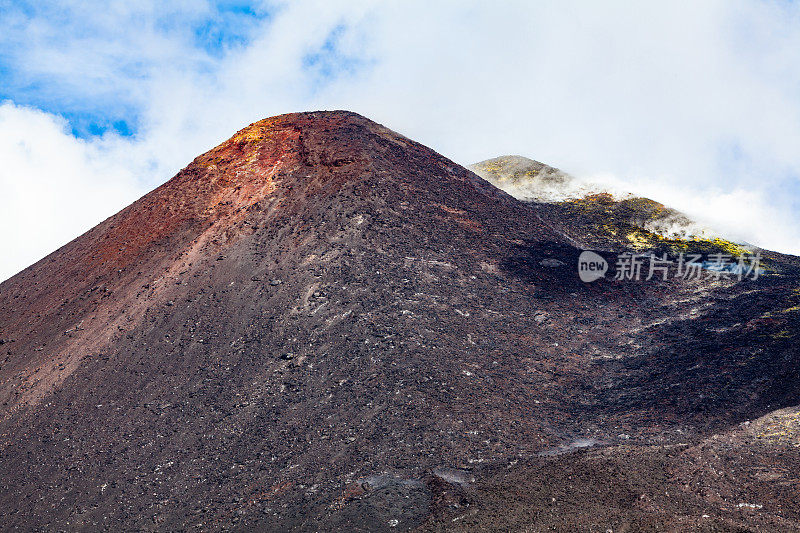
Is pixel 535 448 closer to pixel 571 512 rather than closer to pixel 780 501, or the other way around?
pixel 571 512

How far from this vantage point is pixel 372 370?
44.4ft

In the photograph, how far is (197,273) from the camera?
18531 millimetres

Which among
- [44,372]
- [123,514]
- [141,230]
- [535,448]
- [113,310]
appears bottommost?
[535,448]

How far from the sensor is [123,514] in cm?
1136

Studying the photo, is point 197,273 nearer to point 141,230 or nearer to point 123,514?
point 141,230

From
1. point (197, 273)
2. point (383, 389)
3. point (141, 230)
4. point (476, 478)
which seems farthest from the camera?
point (141, 230)

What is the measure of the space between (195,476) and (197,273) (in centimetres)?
782

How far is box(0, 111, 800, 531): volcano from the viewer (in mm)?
10047

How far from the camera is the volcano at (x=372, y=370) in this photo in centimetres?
1005

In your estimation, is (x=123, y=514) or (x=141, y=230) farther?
(x=141, y=230)

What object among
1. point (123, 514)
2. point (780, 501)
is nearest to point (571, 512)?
point (780, 501)

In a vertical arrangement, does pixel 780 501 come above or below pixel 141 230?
below

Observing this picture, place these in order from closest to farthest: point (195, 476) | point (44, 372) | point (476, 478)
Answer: point (476, 478), point (195, 476), point (44, 372)

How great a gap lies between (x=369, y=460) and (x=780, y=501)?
19.9 ft
